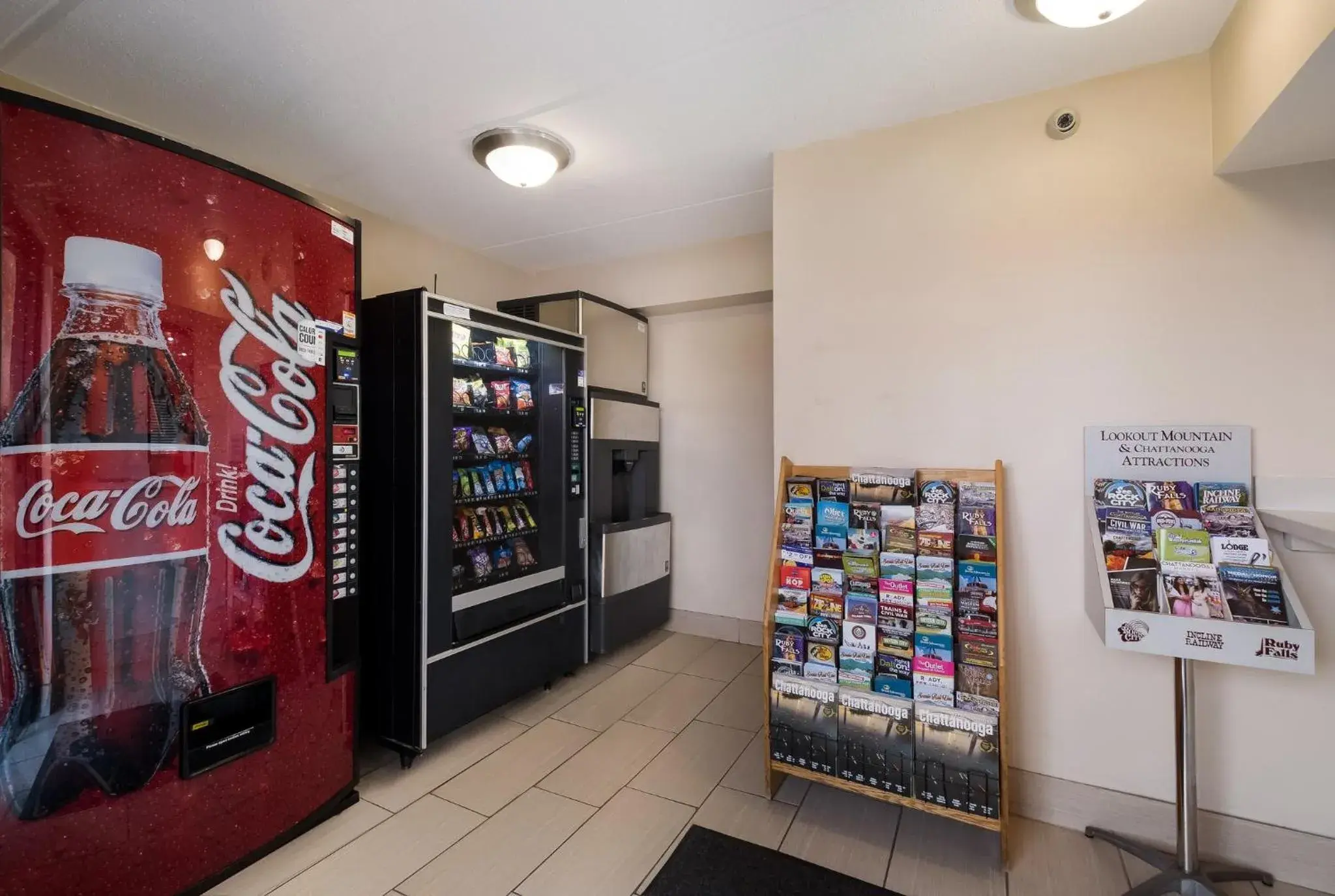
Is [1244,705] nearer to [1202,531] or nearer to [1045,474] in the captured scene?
[1202,531]

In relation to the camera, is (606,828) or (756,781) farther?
(756,781)

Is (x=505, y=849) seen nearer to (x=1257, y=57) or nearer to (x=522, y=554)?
(x=522, y=554)

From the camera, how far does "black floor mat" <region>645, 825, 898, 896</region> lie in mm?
1616

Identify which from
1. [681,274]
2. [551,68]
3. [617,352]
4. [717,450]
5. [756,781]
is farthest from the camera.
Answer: [617,352]

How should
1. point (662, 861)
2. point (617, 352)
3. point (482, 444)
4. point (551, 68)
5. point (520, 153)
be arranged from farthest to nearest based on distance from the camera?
point (617, 352), point (482, 444), point (520, 153), point (551, 68), point (662, 861)

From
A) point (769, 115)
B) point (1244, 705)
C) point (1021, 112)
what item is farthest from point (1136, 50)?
point (1244, 705)

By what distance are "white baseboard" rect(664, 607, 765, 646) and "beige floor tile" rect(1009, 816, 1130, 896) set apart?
180 cm

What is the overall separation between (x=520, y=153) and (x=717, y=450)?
2104 mm

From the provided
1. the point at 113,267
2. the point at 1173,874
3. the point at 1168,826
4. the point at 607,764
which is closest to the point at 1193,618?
the point at 1173,874

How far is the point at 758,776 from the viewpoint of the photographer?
219 cm

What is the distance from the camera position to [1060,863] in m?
1.71

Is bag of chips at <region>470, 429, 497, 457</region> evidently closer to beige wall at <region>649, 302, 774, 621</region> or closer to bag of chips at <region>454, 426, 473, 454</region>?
bag of chips at <region>454, 426, 473, 454</region>

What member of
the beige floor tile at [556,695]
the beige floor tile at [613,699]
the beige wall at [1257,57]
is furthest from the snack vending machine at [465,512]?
the beige wall at [1257,57]

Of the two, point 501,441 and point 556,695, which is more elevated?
point 501,441
